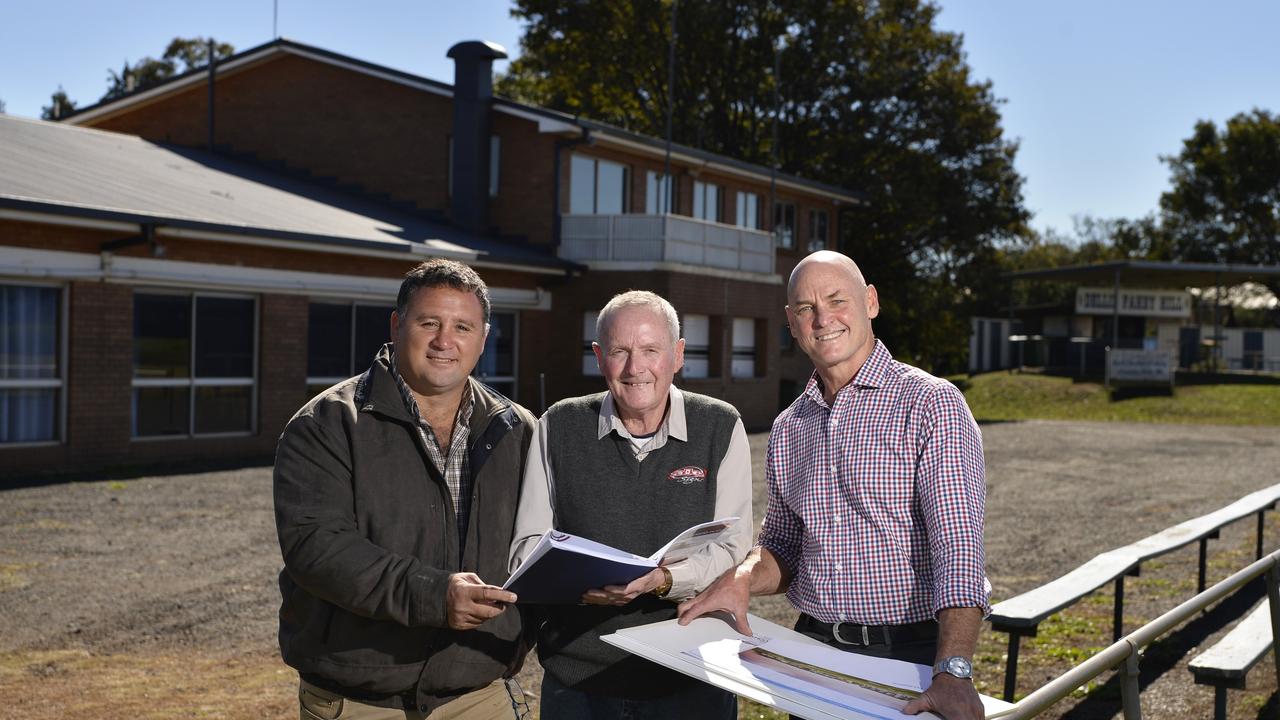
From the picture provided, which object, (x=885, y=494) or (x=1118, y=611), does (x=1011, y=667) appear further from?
(x=885, y=494)

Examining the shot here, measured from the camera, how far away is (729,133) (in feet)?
135

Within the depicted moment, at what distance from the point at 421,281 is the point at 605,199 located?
25.0 m

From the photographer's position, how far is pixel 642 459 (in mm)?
3225

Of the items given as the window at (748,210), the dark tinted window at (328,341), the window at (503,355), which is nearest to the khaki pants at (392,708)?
the dark tinted window at (328,341)

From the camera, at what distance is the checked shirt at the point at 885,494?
2.86 meters

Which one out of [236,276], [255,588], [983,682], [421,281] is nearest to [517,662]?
[421,281]

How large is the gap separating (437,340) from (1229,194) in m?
63.5

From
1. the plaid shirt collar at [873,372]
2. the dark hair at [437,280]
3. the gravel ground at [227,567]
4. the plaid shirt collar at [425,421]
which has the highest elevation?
the dark hair at [437,280]

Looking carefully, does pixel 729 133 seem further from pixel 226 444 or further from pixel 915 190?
pixel 226 444

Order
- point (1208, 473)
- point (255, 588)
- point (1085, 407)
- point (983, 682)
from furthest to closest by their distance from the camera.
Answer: point (1085, 407) → point (1208, 473) → point (255, 588) → point (983, 682)

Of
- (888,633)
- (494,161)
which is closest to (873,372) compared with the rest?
(888,633)

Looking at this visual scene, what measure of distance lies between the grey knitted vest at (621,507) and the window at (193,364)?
50.4 ft

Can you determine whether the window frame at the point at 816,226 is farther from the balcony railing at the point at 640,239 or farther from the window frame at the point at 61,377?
the window frame at the point at 61,377

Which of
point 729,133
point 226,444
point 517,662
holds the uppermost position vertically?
Result: point 729,133
